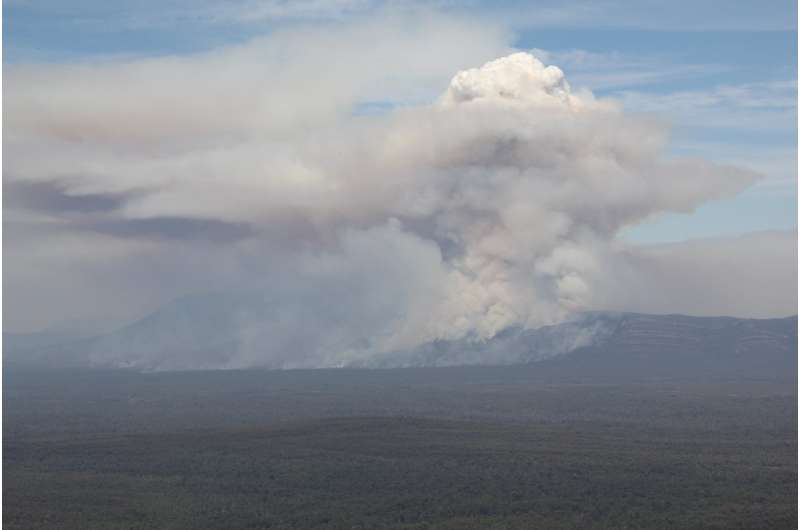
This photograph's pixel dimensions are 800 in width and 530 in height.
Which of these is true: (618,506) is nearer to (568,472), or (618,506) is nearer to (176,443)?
(568,472)

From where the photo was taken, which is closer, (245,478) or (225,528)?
(225,528)

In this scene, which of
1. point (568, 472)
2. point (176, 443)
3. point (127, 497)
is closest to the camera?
point (127, 497)

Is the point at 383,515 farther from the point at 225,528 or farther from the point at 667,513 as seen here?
the point at 667,513

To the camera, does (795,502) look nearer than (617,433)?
Yes

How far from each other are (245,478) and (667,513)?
49527 millimetres

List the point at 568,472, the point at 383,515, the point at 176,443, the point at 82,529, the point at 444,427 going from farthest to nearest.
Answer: the point at 444,427, the point at 176,443, the point at 568,472, the point at 383,515, the point at 82,529

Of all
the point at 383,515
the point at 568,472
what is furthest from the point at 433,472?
the point at 383,515

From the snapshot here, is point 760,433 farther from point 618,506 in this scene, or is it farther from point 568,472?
point 618,506

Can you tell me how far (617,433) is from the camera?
179125 mm

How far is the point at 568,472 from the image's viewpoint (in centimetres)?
12812

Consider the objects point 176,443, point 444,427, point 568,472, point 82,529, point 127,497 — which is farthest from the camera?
point 444,427

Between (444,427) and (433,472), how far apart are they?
5327 centimetres

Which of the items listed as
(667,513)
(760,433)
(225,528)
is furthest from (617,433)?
(225,528)

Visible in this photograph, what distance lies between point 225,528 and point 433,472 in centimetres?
3863
